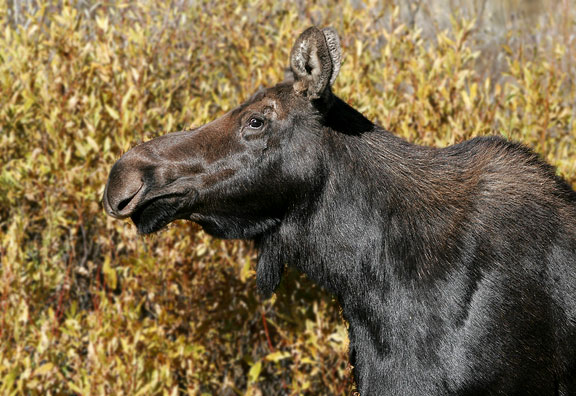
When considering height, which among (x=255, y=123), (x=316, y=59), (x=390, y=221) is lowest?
(x=390, y=221)

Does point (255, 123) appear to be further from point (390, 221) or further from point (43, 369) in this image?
point (43, 369)

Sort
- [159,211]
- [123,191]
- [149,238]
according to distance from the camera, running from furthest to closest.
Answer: [149,238], [159,211], [123,191]

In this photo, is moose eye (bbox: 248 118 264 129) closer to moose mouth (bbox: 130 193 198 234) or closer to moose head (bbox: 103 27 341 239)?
moose head (bbox: 103 27 341 239)

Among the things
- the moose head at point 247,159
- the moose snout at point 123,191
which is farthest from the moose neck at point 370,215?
the moose snout at point 123,191

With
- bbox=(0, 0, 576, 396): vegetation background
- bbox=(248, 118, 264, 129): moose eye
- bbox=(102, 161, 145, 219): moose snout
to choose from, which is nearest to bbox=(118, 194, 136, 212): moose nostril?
bbox=(102, 161, 145, 219): moose snout

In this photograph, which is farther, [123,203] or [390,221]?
[390,221]

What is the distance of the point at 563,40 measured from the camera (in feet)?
29.5

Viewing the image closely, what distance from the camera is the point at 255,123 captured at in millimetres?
3758

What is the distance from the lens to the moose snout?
3.55 metres

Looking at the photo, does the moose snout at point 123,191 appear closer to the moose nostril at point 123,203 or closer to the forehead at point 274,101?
the moose nostril at point 123,203

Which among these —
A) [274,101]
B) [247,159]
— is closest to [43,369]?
[247,159]

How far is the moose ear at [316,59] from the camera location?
357cm

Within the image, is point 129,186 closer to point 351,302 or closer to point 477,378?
point 351,302

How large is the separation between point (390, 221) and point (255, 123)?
780 millimetres
